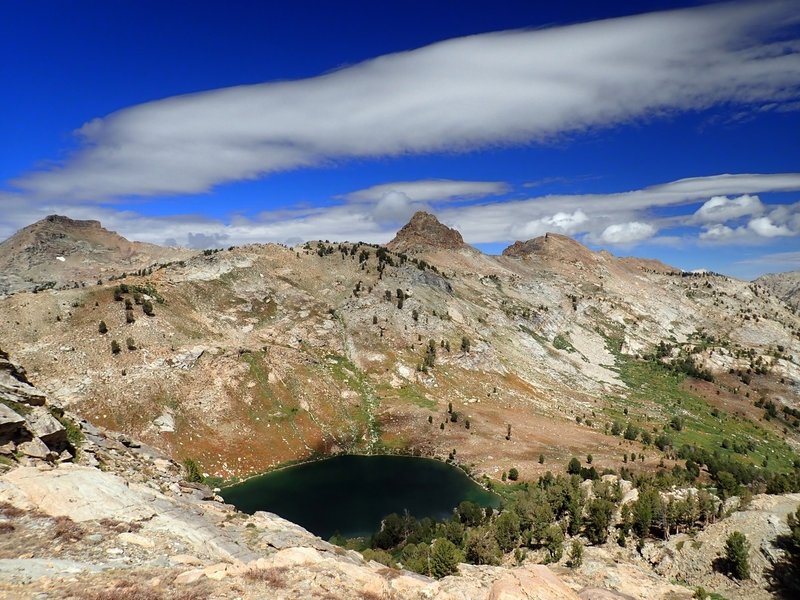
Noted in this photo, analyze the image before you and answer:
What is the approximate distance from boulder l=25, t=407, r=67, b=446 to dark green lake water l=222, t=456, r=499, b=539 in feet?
117

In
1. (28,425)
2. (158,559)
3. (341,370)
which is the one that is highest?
(28,425)

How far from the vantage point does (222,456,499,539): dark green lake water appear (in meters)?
61.9

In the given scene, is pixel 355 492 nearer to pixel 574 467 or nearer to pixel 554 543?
pixel 574 467

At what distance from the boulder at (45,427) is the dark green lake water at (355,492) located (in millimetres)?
35728

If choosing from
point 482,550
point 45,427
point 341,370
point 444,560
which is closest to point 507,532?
point 482,550

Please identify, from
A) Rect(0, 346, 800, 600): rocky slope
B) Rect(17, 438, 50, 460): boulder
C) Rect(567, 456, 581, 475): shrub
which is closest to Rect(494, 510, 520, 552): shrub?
Rect(0, 346, 800, 600): rocky slope

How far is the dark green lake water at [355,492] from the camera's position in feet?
203

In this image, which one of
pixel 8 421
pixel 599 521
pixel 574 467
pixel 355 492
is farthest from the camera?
pixel 574 467

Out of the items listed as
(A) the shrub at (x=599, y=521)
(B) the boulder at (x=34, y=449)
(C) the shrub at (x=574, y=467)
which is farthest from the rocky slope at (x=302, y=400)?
(C) the shrub at (x=574, y=467)

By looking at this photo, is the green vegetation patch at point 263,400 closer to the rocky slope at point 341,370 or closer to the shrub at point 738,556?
the rocky slope at point 341,370

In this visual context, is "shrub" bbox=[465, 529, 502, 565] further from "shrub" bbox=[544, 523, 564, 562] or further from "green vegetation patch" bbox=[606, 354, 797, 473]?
"green vegetation patch" bbox=[606, 354, 797, 473]

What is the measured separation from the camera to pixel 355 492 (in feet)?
230

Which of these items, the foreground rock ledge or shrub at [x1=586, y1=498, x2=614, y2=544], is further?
shrub at [x1=586, y1=498, x2=614, y2=544]

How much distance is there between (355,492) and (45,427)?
49.4 m
